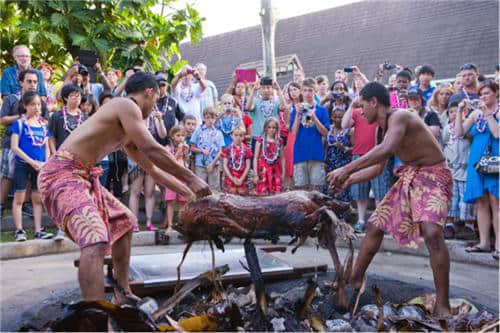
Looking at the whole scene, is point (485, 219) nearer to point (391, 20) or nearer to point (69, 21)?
point (69, 21)

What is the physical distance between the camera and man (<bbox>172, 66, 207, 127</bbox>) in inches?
368

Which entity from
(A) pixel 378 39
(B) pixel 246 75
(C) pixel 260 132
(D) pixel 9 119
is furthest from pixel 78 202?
(A) pixel 378 39

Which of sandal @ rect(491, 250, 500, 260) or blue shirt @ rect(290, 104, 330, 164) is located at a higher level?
blue shirt @ rect(290, 104, 330, 164)

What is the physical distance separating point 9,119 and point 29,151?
64 cm

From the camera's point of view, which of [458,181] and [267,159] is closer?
[458,181]

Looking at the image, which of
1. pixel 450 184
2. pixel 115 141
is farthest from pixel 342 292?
pixel 115 141

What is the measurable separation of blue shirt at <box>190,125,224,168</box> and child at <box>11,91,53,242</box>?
232cm

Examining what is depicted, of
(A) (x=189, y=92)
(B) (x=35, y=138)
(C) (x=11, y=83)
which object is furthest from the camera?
(A) (x=189, y=92)

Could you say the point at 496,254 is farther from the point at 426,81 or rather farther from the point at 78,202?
the point at 78,202

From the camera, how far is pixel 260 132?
8.70m

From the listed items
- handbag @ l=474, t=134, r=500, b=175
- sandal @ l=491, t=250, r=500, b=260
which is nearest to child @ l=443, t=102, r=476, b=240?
handbag @ l=474, t=134, r=500, b=175

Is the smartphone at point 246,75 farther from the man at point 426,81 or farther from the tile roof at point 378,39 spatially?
the tile roof at point 378,39

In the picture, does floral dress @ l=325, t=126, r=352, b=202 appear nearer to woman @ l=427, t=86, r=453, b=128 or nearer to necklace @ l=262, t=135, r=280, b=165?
necklace @ l=262, t=135, r=280, b=165

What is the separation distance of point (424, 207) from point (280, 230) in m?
1.52
